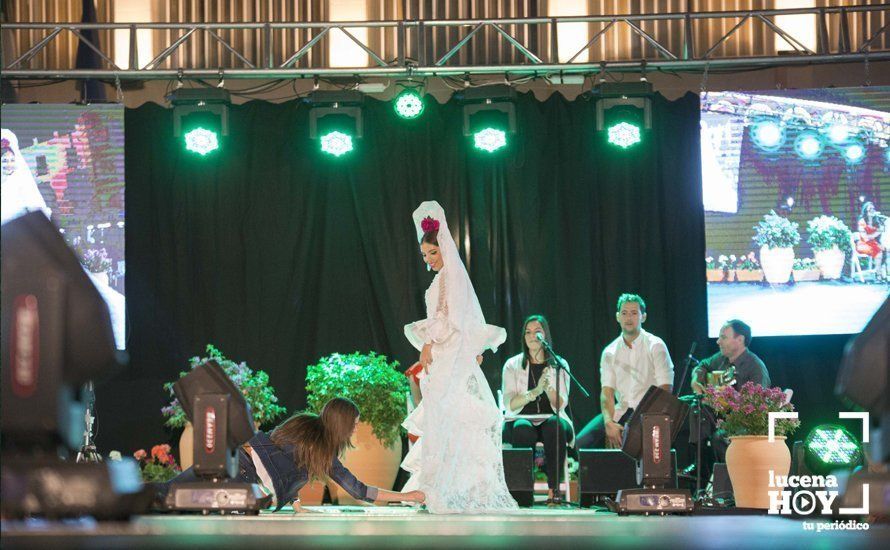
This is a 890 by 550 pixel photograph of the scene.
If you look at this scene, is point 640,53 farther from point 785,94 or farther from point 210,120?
point 210,120

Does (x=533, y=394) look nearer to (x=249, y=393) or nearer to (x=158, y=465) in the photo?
(x=249, y=393)

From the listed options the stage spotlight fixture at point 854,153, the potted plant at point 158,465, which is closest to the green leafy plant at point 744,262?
the stage spotlight fixture at point 854,153

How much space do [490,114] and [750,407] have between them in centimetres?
288

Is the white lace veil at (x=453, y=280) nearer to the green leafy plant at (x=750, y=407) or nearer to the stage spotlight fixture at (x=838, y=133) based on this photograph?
the green leafy plant at (x=750, y=407)

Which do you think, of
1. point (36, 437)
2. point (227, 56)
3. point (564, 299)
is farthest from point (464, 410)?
point (227, 56)

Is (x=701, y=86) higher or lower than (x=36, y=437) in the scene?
higher

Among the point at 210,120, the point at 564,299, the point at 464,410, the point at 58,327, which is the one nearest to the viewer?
the point at 58,327

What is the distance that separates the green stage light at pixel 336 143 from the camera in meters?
8.34

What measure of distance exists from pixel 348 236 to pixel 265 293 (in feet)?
2.62

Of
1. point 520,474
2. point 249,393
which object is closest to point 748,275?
point 520,474

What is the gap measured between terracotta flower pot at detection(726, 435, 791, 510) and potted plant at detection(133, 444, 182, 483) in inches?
142

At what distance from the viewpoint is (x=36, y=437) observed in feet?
5.94

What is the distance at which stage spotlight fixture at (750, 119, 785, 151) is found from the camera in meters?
8.52

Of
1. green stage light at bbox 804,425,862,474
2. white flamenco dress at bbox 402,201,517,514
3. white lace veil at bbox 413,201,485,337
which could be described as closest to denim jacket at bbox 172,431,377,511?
white flamenco dress at bbox 402,201,517,514
